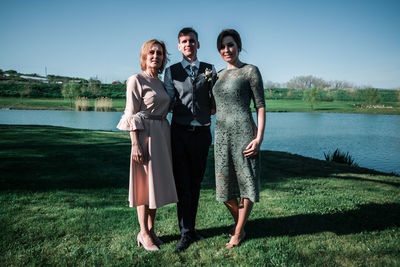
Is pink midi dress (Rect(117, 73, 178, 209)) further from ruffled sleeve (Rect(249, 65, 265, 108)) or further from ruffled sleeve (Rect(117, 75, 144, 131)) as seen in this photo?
ruffled sleeve (Rect(249, 65, 265, 108))

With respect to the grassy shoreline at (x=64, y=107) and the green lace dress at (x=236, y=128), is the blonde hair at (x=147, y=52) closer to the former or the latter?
the green lace dress at (x=236, y=128)

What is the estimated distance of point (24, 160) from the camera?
7270 mm

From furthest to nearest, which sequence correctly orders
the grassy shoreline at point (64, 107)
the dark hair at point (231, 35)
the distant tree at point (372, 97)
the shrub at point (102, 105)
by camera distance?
1. the distant tree at point (372, 97)
2. the grassy shoreline at point (64, 107)
3. the shrub at point (102, 105)
4. the dark hair at point (231, 35)

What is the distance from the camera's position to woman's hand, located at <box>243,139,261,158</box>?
9.56 feet

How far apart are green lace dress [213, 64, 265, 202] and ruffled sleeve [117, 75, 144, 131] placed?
90 cm

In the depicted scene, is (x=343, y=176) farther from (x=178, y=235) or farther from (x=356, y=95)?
(x=356, y=95)

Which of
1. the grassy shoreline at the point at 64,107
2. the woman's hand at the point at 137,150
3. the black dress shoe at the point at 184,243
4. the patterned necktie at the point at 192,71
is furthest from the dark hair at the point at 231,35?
the grassy shoreline at the point at 64,107

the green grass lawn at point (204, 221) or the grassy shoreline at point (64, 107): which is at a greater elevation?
the grassy shoreline at point (64, 107)

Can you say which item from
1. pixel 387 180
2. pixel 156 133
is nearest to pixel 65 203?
pixel 156 133

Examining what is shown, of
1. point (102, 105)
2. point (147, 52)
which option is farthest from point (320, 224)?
point (102, 105)

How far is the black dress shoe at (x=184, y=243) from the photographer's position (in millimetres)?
3060

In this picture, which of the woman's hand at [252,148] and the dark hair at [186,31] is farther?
the dark hair at [186,31]

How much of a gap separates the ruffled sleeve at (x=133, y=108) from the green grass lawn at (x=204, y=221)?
1.48 m

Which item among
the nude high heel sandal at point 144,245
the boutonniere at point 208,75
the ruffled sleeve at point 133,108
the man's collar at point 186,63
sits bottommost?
the nude high heel sandal at point 144,245
